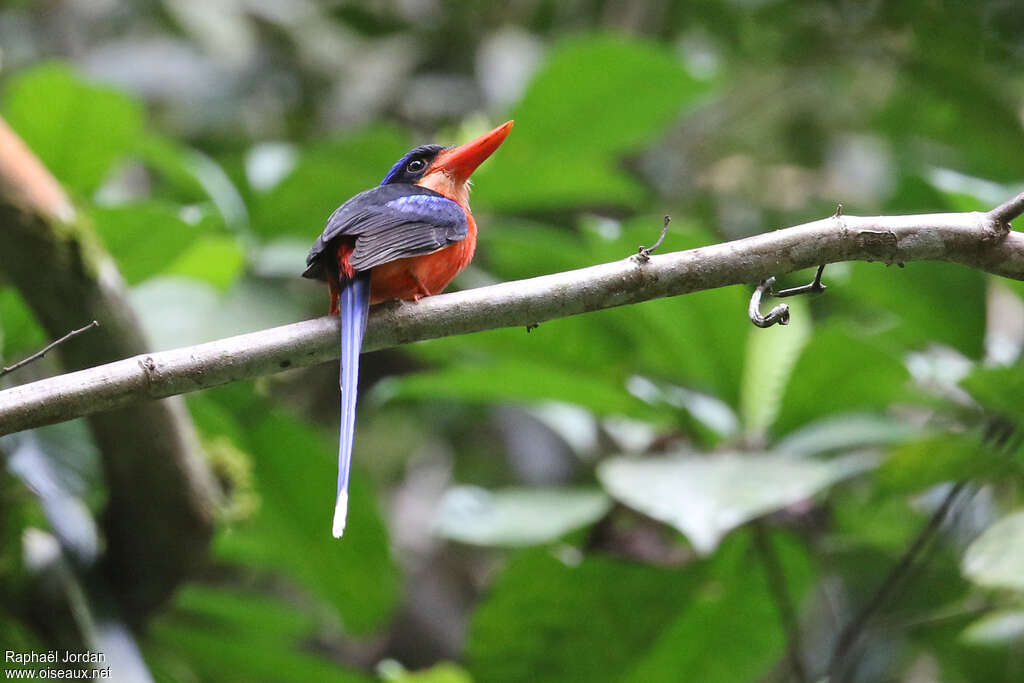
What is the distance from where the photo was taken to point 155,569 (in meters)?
2.92

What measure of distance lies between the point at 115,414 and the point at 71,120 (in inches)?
36.9

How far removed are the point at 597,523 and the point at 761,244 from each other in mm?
1421

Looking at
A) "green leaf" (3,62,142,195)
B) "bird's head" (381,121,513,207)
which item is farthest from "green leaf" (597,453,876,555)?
"green leaf" (3,62,142,195)

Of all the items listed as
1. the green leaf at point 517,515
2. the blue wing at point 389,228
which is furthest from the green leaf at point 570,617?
the blue wing at point 389,228

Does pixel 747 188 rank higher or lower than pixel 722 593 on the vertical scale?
higher

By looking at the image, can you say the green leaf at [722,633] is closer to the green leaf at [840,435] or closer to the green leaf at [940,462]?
the green leaf at [840,435]

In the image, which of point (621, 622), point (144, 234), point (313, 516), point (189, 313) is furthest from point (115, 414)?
point (621, 622)

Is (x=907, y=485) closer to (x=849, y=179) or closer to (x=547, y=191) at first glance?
(x=547, y=191)

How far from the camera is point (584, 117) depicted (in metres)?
3.46

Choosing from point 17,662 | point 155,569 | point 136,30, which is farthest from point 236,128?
point 17,662

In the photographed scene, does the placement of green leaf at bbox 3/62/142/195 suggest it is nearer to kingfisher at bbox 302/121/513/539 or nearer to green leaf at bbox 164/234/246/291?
green leaf at bbox 164/234/246/291

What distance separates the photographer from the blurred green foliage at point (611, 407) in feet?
8.71

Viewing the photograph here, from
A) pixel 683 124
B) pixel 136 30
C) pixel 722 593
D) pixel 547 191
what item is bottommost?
pixel 722 593

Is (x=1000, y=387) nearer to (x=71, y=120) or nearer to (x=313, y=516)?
(x=313, y=516)
